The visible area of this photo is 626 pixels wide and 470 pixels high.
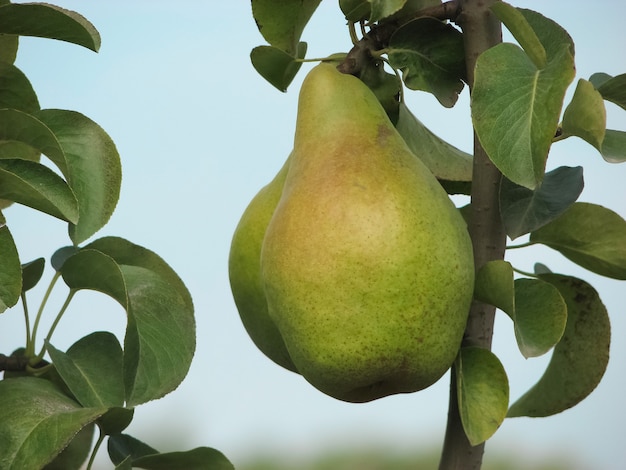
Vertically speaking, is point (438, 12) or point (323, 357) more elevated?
point (438, 12)

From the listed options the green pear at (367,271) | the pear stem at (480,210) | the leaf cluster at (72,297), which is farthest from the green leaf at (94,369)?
the pear stem at (480,210)

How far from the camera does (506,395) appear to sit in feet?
2.48

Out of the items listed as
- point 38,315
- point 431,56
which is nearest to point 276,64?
point 431,56

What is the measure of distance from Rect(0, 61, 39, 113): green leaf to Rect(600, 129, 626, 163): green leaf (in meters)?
0.57

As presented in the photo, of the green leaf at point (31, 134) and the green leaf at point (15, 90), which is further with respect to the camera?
the green leaf at point (15, 90)

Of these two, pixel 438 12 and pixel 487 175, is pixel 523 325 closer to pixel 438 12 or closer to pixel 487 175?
pixel 487 175

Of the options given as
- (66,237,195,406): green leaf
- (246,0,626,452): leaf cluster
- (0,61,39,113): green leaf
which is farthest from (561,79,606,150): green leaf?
(0,61,39,113): green leaf

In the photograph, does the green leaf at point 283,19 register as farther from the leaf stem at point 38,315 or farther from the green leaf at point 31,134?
the leaf stem at point 38,315

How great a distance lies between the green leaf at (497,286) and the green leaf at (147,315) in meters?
0.28

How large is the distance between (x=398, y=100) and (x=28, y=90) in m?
0.38

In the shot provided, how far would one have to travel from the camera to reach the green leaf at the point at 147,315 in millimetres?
800

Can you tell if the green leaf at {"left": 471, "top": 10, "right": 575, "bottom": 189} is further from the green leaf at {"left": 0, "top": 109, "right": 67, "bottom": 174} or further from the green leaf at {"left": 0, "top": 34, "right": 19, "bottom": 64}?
the green leaf at {"left": 0, "top": 34, "right": 19, "bottom": 64}

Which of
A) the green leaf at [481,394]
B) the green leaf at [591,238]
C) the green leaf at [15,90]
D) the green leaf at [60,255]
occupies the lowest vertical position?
the green leaf at [481,394]

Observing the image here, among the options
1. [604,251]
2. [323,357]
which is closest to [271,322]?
[323,357]
